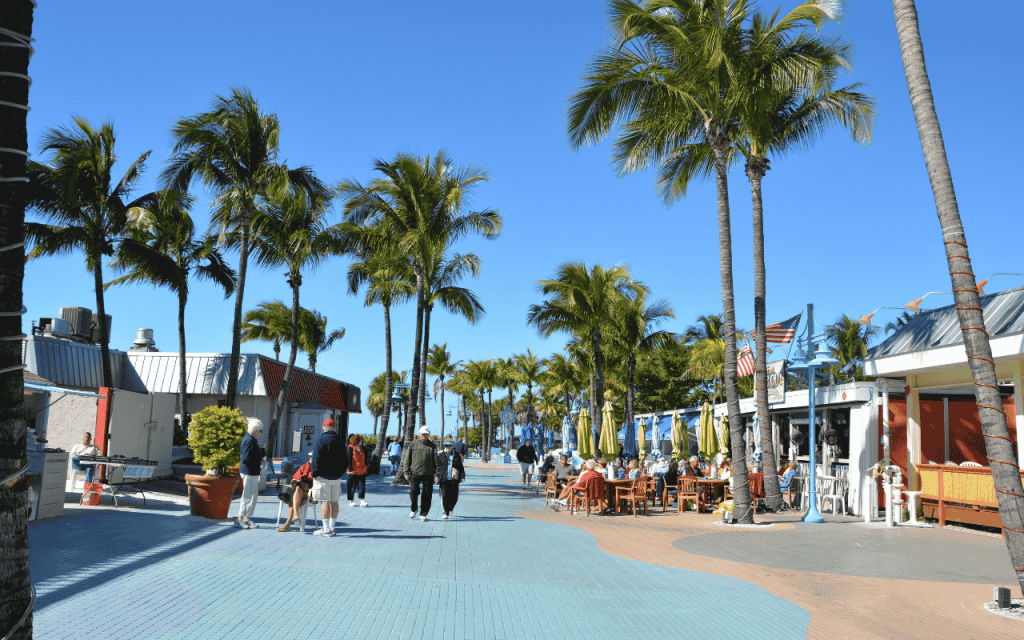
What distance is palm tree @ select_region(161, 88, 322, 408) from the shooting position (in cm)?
2111

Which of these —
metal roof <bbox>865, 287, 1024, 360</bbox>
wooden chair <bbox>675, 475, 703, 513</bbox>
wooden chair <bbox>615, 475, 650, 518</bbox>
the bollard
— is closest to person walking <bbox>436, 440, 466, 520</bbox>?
wooden chair <bbox>615, 475, 650, 518</bbox>

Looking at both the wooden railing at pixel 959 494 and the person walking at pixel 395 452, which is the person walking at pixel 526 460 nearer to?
the person walking at pixel 395 452

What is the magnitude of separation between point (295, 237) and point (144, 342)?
11.7m

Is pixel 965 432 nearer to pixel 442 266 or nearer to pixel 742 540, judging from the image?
pixel 742 540

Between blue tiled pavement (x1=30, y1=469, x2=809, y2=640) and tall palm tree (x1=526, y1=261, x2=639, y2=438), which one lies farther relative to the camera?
tall palm tree (x1=526, y1=261, x2=639, y2=438)

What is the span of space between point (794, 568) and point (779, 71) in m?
9.45

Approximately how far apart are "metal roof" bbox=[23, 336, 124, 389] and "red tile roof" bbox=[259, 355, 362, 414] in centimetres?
524

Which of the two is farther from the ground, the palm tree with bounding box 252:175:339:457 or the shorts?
the palm tree with bounding box 252:175:339:457

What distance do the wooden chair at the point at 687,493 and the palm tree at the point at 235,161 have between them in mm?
12156

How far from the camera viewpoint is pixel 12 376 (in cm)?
282

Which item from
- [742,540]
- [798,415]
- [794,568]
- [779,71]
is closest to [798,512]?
[798,415]

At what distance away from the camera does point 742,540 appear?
38.7 feet

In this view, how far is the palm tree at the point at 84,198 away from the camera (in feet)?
68.7

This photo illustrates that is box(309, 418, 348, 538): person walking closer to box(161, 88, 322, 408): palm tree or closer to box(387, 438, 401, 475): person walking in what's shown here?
box(161, 88, 322, 408): palm tree
